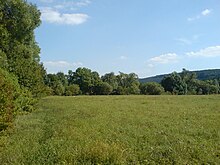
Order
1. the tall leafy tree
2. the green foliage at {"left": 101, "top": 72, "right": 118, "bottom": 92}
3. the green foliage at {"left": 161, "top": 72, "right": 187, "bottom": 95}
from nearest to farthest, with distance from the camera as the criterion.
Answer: the tall leafy tree, the green foliage at {"left": 161, "top": 72, "right": 187, "bottom": 95}, the green foliage at {"left": 101, "top": 72, "right": 118, "bottom": 92}

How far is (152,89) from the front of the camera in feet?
341

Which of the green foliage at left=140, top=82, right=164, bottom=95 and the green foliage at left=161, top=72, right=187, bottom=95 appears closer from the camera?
the green foliage at left=140, top=82, right=164, bottom=95

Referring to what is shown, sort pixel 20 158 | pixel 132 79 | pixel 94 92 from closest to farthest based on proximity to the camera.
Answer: pixel 20 158 → pixel 94 92 → pixel 132 79

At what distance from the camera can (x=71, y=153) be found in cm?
994

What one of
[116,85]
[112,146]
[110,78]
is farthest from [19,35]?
[110,78]

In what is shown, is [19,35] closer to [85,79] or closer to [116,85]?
[85,79]

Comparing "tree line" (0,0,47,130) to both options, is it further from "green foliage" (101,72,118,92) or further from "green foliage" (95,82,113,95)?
"green foliage" (101,72,118,92)

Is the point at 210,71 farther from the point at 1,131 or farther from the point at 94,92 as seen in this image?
the point at 1,131

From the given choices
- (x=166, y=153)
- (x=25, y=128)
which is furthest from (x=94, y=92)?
(x=166, y=153)

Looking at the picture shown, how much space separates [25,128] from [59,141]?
522cm

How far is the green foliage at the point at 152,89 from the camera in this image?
10028cm

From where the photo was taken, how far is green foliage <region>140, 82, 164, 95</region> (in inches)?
3948

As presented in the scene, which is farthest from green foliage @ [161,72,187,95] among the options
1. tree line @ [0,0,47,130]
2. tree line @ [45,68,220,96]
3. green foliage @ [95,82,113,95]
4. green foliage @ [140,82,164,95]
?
tree line @ [0,0,47,130]

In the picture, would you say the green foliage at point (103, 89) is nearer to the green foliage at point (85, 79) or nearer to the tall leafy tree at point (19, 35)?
the green foliage at point (85, 79)
